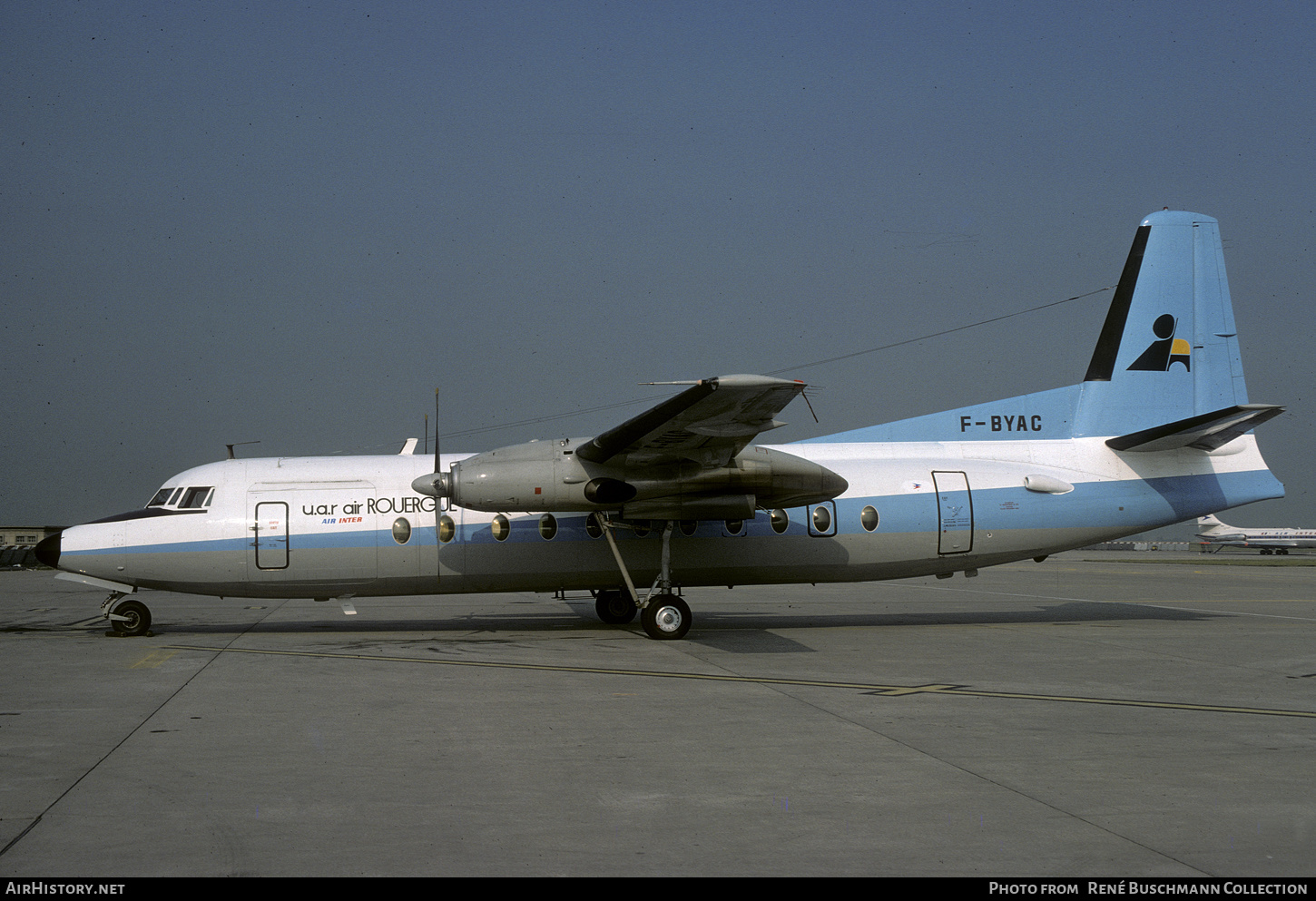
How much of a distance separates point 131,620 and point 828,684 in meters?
12.0

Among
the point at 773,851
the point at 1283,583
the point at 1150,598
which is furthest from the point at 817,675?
the point at 1283,583

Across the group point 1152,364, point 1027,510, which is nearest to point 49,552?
point 1027,510

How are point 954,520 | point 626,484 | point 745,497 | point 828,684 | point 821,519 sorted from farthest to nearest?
point 954,520
point 821,519
point 745,497
point 626,484
point 828,684

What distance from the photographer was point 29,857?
16.2ft

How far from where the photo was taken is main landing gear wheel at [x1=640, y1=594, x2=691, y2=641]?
1537 cm

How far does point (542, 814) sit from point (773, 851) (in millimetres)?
1464

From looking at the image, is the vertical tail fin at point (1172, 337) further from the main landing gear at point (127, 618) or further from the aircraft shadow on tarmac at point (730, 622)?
the main landing gear at point (127, 618)

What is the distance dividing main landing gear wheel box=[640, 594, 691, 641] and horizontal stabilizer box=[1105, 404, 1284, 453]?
8.61 m

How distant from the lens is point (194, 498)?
16125mm

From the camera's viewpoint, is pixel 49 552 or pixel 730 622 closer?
pixel 49 552

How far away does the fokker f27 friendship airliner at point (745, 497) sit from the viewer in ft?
49.2

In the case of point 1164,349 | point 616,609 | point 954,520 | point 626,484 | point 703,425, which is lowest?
point 616,609

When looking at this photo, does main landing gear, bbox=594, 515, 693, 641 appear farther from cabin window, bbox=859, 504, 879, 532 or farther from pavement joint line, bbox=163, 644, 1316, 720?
cabin window, bbox=859, 504, 879, 532

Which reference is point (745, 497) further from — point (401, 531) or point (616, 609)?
point (401, 531)
